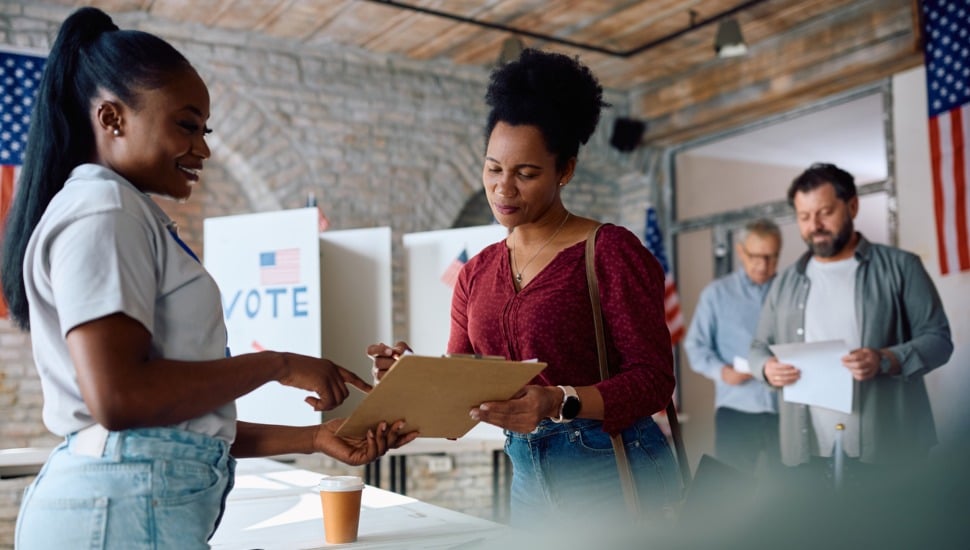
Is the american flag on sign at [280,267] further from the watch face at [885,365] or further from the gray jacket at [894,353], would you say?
the watch face at [885,365]

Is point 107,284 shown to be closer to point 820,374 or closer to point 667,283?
point 820,374

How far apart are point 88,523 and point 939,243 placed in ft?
15.8

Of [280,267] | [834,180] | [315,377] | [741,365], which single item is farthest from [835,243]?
[315,377]

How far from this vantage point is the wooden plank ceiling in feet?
18.0

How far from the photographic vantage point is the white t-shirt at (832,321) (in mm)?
3191

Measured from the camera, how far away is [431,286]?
445 centimetres

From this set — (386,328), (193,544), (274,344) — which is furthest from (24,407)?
(193,544)

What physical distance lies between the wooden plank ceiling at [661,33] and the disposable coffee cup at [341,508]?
4.31 m

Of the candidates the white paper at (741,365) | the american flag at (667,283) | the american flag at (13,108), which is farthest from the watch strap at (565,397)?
the american flag at (667,283)

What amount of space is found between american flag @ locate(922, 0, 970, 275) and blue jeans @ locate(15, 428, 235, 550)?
4.60 meters

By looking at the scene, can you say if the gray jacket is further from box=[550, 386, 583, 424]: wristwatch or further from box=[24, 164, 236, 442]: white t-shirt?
box=[24, 164, 236, 442]: white t-shirt

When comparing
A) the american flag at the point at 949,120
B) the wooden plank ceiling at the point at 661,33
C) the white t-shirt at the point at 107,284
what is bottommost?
the white t-shirt at the point at 107,284

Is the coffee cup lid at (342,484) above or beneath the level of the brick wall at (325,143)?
beneath

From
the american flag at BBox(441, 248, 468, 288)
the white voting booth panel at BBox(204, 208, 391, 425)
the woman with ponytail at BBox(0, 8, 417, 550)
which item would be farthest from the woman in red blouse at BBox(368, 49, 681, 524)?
the american flag at BBox(441, 248, 468, 288)
